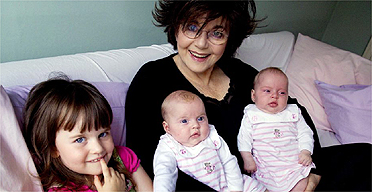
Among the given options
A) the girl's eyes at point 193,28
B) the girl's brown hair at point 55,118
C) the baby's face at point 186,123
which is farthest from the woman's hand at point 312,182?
the girl's brown hair at point 55,118

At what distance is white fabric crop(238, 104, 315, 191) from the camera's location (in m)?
1.55

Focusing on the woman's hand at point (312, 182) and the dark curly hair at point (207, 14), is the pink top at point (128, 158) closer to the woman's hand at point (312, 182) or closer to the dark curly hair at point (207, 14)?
the dark curly hair at point (207, 14)

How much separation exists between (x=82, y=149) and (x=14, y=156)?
0.18 meters

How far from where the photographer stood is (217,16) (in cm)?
146

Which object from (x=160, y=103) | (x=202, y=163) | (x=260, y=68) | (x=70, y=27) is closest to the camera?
(x=202, y=163)

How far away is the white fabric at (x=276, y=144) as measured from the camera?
1.55 meters

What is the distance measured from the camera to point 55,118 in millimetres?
1117

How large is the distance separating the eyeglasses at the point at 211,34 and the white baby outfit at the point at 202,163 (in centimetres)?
38

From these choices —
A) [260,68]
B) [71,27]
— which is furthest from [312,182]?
[71,27]

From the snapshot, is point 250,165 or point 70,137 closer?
point 70,137

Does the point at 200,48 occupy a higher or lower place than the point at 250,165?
higher

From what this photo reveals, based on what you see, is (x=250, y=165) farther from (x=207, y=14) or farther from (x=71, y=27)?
(x=71, y=27)

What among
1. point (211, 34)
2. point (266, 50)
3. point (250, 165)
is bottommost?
point (250, 165)

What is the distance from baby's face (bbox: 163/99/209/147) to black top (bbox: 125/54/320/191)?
0.27ft
